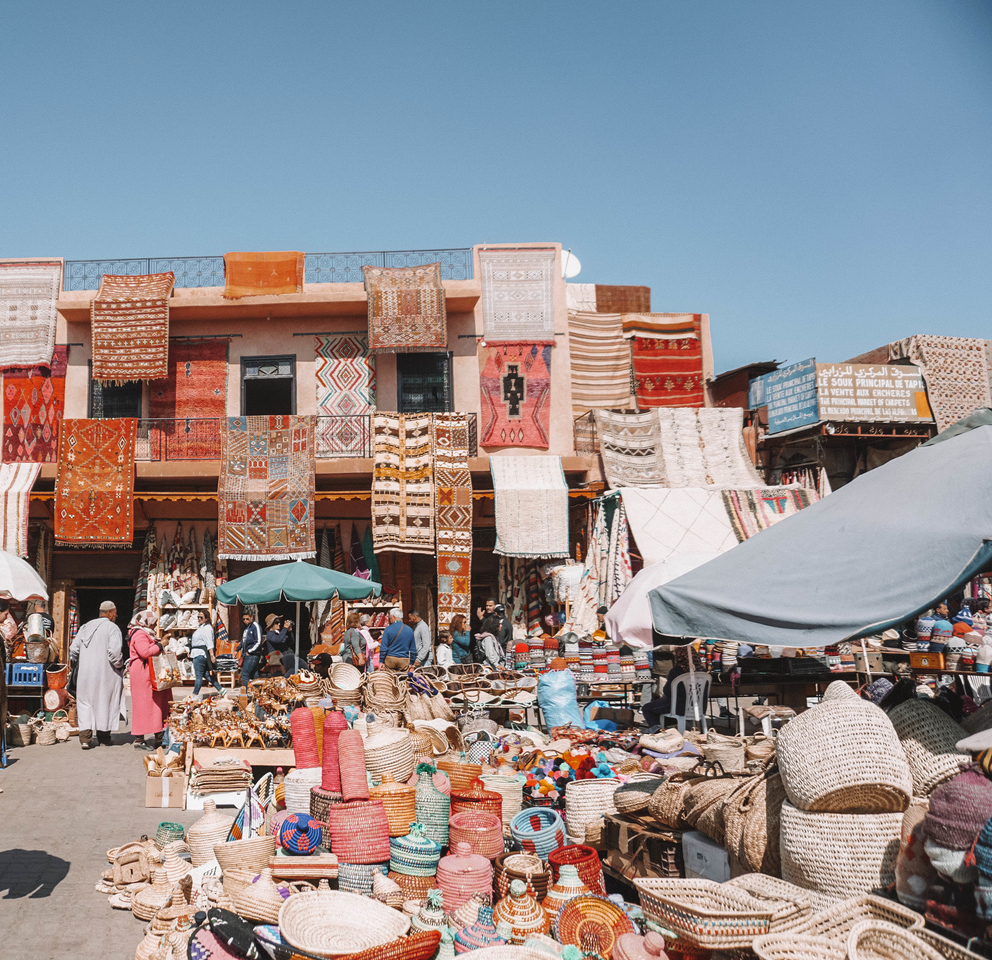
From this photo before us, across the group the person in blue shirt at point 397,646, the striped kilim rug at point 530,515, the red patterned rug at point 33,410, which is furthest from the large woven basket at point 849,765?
the red patterned rug at point 33,410

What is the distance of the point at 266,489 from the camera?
563 inches

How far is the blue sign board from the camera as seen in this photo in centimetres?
1506

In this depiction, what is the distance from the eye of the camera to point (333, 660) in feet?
41.1

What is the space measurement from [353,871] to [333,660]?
26.8ft

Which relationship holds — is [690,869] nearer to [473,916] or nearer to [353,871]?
[473,916]

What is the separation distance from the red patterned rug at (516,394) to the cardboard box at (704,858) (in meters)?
10.9

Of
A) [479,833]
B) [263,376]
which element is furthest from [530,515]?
[479,833]

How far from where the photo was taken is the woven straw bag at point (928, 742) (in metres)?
3.57

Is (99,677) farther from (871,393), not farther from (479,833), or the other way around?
(871,393)

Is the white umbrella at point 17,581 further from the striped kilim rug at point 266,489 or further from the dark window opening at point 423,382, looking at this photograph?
the dark window opening at point 423,382

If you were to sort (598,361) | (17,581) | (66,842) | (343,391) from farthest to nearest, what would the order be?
1. (598,361)
2. (343,391)
3. (17,581)
4. (66,842)

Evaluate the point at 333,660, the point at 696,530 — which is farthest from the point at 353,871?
the point at 696,530

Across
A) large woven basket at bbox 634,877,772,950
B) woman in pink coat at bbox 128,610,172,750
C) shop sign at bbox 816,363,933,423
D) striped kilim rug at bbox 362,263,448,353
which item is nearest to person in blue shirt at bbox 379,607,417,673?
woman in pink coat at bbox 128,610,172,750

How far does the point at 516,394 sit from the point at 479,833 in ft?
36.4
